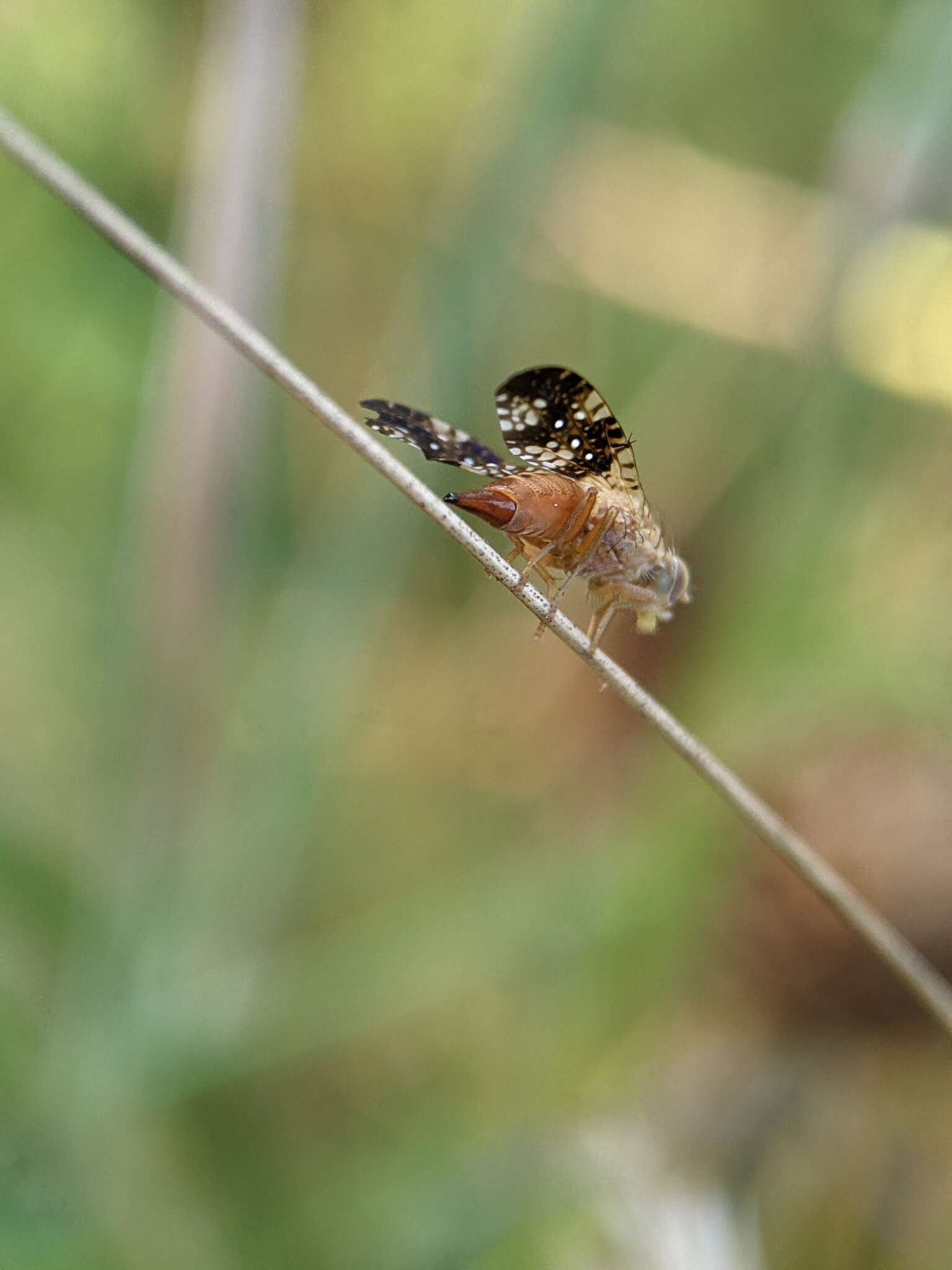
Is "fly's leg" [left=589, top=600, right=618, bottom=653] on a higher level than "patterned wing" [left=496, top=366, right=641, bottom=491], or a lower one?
lower

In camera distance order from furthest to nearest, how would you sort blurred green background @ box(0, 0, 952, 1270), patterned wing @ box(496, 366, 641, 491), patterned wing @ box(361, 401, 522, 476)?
blurred green background @ box(0, 0, 952, 1270) → patterned wing @ box(496, 366, 641, 491) → patterned wing @ box(361, 401, 522, 476)

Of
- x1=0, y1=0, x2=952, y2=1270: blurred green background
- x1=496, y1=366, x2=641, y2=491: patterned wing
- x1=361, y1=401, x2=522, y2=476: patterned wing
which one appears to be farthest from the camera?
x1=0, y1=0, x2=952, y2=1270: blurred green background

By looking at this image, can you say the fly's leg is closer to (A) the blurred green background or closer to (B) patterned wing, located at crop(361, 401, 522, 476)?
(B) patterned wing, located at crop(361, 401, 522, 476)

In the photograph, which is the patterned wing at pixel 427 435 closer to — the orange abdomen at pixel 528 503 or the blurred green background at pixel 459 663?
the orange abdomen at pixel 528 503

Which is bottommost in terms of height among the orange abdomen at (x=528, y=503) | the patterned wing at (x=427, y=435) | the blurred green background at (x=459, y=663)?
the blurred green background at (x=459, y=663)

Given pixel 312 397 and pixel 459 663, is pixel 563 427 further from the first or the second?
pixel 459 663

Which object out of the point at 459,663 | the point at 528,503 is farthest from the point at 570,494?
the point at 459,663

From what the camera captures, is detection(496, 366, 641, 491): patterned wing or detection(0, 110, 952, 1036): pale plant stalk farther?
detection(496, 366, 641, 491): patterned wing

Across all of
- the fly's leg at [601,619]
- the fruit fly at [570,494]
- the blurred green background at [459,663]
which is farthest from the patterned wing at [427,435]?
the blurred green background at [459,663]

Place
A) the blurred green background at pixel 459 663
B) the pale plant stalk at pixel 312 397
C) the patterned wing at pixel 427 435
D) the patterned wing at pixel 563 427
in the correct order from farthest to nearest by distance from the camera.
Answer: the blurred green background at pixel 459 663 → the patterned wing at pixel 563 427 → the patterned wing at pixel 427 435 → the pale plant stalk at pixel 312 397

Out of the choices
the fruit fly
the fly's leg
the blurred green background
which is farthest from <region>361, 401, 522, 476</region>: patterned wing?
the blurred green background
